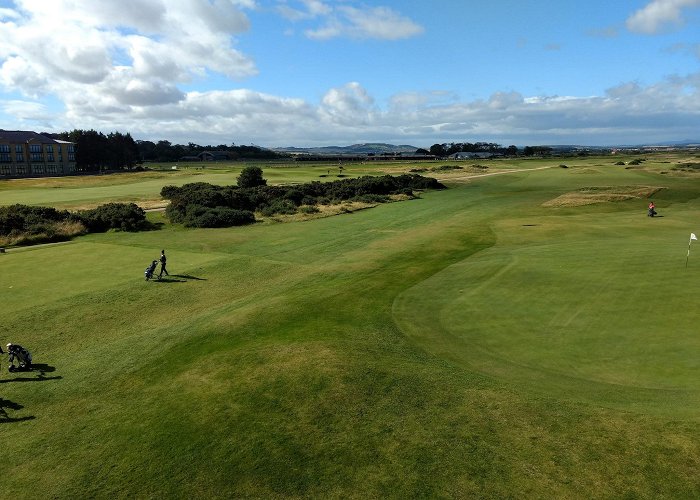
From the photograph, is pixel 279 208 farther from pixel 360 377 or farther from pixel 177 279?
pixel 360 377

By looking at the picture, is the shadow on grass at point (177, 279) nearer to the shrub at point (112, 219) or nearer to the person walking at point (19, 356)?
the person walking at point (19, 356)

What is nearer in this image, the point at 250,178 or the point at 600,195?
the point at 600,195

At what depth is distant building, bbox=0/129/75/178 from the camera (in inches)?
5069

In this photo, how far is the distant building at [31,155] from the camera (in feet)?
422

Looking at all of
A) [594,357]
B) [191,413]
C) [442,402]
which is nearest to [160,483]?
[191,413]

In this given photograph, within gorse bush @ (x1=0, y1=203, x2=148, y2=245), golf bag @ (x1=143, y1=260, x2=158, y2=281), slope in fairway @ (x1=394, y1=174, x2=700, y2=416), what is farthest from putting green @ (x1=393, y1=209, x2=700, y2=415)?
gorse bush @ (x1=0, y1=203, x2=148, y2=245)

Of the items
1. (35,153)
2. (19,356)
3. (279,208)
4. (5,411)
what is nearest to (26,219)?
(279,208)

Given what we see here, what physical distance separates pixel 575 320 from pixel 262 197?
5183 cm

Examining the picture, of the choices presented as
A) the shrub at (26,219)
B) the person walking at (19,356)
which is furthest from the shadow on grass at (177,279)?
the shrub at (26,219)

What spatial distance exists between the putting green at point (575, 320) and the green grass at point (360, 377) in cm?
11

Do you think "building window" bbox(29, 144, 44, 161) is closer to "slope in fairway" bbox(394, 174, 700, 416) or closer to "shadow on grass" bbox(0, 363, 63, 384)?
"slope in fairway" bbox(394, 174, 700, 416)

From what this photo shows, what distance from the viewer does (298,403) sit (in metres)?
14.4

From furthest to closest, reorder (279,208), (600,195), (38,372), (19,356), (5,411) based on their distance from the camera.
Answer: (600,195) → (279,208) → (38,372) → (19,356) → (5,411)

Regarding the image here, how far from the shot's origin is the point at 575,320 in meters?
20.4
